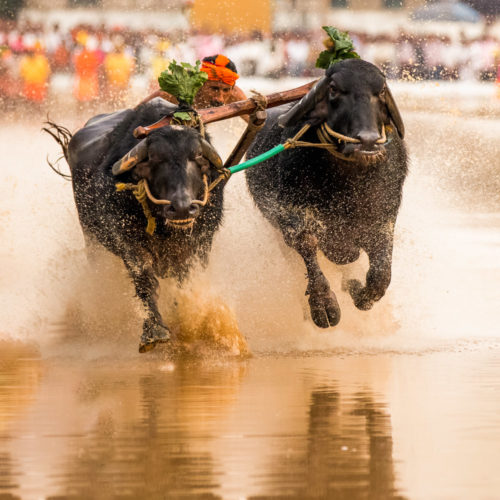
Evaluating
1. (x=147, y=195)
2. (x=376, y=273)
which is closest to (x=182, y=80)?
(x=147, y=195)

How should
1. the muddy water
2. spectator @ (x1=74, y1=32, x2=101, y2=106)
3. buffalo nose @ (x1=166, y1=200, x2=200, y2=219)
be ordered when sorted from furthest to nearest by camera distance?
spectator @ (x1=74, y1=32, x2=101, y2=106) → buffalo nose @ (x1=166, y1=200, x2=200, y2=219) → the muddy water

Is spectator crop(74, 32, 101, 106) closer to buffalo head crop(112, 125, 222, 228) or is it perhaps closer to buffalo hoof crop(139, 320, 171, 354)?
buffalo head crop(112, 125, 222, 228)

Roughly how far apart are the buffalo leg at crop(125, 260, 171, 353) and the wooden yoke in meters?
0.66

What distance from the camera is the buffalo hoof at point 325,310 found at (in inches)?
272

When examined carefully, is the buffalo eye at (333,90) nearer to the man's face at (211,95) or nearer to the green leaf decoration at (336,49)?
the green leaf decoration at (336,49)

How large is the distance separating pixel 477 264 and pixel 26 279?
9.59 feet

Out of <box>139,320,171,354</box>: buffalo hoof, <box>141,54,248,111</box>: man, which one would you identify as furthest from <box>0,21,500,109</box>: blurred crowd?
<box>139,320,171,354</box>: buffalo hoof

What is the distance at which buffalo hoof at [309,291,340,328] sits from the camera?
6918mm

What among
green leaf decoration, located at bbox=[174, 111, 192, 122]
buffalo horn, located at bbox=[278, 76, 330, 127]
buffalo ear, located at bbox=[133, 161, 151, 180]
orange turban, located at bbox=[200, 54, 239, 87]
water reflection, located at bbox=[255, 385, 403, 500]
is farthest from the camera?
orange turban, located at bbox=[200, 54, 239, 87]

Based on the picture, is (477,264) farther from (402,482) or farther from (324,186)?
(402,482)

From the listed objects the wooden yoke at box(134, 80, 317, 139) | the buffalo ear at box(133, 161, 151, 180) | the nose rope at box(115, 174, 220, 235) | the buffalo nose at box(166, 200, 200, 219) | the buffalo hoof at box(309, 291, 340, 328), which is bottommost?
the buffalo hoof at box(309, 291, 340, 328)

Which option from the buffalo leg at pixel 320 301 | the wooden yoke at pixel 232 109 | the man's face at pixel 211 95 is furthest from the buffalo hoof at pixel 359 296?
the man's face at pixel 211 95

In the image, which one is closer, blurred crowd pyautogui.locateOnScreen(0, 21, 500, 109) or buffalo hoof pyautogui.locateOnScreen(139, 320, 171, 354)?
buffalo hoof pyautogui.locateOnScreen(139, 320, 171, 354)

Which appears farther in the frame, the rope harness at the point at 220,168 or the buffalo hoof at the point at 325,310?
the buffalo hoof at the point at 325,310
